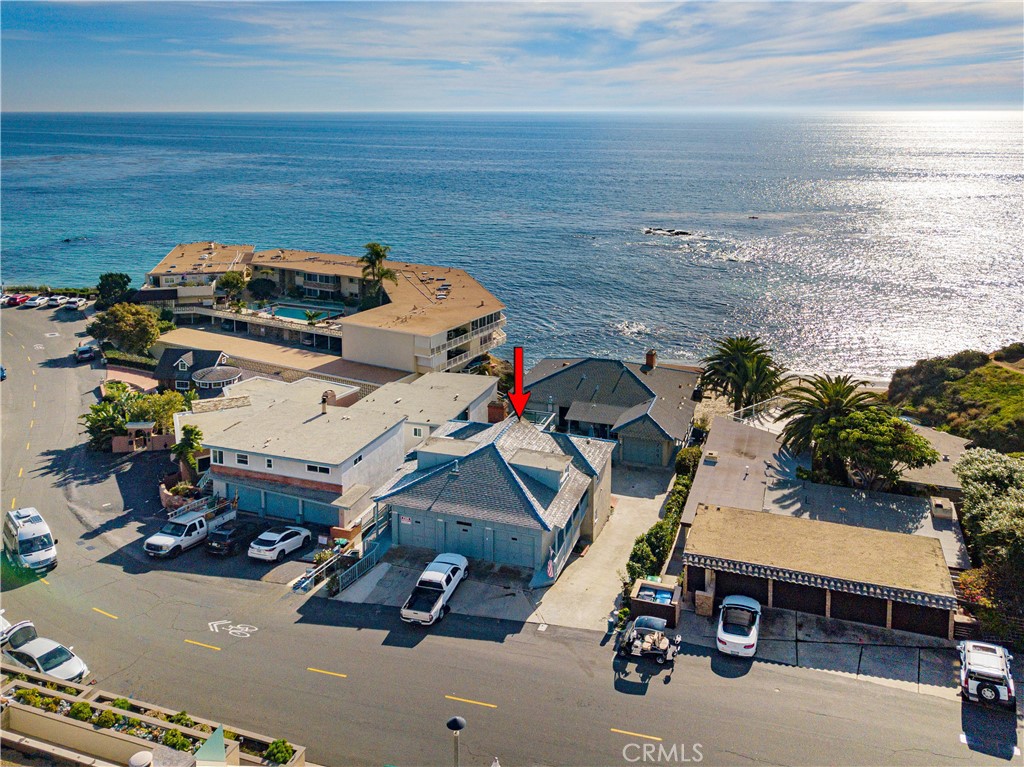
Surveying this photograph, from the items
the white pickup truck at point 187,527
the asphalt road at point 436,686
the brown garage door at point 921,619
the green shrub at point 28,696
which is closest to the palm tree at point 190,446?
the white pickup truck at point 187,527

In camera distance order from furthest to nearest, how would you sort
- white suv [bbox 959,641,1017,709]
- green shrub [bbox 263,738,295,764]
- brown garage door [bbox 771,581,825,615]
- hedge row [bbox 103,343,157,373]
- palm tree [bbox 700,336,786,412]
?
hedge row [bbox 103,343,157,373] < palm tree [bbox 700,336,786,412] < brown garage door [bbox 771,581,825,615] < white suv [bbox 959,641,1017,709] < green shrub [bbox 263,738,295,764]

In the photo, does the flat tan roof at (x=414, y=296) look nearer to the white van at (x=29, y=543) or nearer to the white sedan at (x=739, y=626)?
the white van at (x=29, y=543)

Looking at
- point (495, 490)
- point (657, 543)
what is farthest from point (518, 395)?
point (657, 543)

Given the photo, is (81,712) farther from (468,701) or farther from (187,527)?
(187,527)

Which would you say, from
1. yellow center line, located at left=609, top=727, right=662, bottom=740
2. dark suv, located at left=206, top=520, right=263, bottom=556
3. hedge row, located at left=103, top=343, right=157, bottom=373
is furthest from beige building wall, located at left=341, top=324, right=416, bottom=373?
yellow center line, located at left=609, top=727, right=662, bottom=740

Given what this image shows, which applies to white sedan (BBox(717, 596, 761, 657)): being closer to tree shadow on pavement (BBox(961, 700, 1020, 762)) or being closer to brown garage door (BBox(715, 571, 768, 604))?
brown garage door (BBox(715, 571, 768, 604))

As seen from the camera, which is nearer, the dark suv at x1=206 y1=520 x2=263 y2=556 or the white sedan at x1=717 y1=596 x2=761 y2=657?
the white sedan at x1=717 y1=596 x2=761 y2=657

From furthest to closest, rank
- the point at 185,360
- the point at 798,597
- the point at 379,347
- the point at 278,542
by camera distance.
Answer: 1. the point at 379,347
2. the point at 185,360
3. the point at 278,542
4. the point at 798,597
